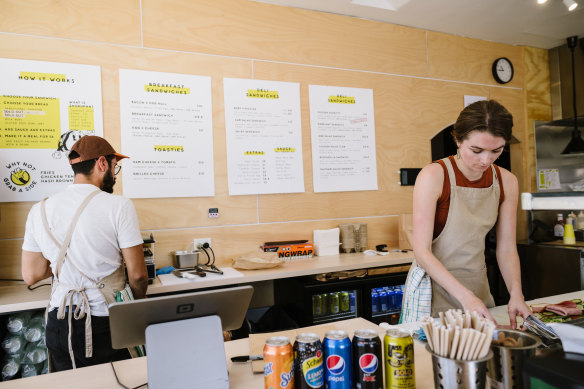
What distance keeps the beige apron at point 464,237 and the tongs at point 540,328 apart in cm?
47

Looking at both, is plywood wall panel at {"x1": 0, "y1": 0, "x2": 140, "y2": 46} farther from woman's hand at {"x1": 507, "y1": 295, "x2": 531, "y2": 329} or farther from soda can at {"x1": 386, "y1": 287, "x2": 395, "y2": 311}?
woman's hand at {"x1": 507, "y1": 295, "x2": 531, "y2": 329}

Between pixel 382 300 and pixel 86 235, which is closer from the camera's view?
pixel 86 235

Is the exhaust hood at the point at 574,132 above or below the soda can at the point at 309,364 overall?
above

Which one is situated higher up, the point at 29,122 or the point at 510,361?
the point at 29,122

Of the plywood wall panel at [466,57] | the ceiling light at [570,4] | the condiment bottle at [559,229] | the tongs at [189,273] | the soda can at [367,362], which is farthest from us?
the plywood wall panel at [466,57]

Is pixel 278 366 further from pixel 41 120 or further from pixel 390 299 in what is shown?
pixel 41 120

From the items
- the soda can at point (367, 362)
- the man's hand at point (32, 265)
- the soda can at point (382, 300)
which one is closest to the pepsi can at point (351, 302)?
the soda can at point (382, 300)

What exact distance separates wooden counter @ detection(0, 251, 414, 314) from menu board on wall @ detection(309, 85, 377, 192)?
0.69 metres

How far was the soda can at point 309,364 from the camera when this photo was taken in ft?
3.05

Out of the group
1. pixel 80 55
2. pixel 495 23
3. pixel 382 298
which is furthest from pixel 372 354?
pixel 495 23

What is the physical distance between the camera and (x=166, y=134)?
2.96 meters

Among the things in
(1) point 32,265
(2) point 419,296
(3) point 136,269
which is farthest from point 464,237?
(1) point 32,265

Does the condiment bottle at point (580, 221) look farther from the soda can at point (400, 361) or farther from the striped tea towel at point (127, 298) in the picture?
the striped tea towel at point (127, 298)

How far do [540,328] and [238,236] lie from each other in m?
2.26
